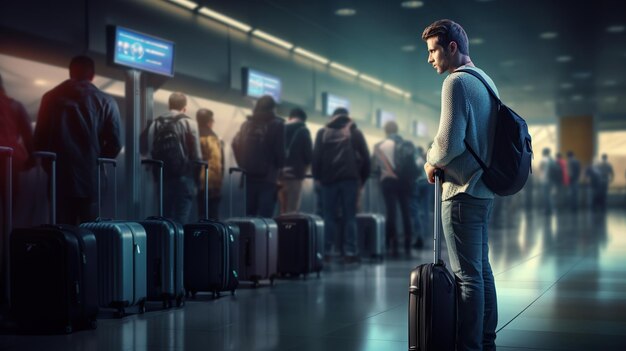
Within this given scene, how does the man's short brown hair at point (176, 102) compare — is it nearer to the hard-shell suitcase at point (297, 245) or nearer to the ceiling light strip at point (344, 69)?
the hard-shell suitcase at point (297, 245)

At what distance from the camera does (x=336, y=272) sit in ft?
28.2

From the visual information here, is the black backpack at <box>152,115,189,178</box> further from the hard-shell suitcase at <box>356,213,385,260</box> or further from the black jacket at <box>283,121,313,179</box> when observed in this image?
the hard-shell suitcase at <box>356,213,385,260</box>

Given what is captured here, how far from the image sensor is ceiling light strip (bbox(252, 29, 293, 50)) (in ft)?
43.0

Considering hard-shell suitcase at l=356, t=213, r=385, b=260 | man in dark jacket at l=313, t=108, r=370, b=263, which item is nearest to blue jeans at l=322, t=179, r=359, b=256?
man in dark jacket at l=313, t=108, r=370, b=263

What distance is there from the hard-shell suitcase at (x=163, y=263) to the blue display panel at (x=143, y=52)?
334cm

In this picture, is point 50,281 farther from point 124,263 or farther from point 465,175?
point 465,175

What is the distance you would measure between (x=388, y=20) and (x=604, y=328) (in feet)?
30.0

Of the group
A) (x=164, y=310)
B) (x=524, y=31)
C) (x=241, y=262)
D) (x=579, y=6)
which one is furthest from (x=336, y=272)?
(x=524, y=31)

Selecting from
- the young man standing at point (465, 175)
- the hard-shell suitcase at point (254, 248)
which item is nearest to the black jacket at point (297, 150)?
the hard-shell suitcase at point (254, 248)

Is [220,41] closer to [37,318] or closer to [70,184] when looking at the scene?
[70,184]

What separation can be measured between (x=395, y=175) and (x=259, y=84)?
2979 mm

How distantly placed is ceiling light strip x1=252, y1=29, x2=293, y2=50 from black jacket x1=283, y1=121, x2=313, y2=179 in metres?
3.87

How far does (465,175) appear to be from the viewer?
3.53 m

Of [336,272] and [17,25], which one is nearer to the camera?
[17,25]
